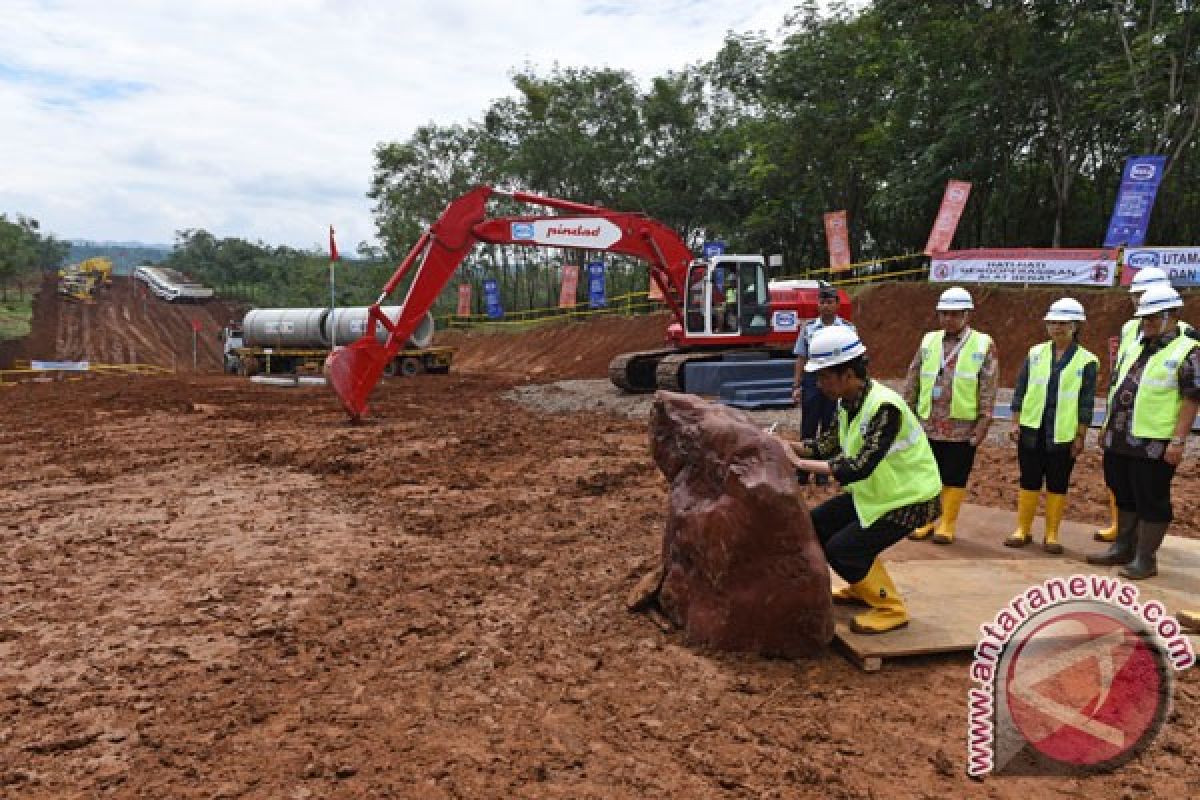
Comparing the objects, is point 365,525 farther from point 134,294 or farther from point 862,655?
point 134,294

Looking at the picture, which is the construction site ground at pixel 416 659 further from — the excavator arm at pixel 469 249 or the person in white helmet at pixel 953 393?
the excavator arm at pixel 469 249

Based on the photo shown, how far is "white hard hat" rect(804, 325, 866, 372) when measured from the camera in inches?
146

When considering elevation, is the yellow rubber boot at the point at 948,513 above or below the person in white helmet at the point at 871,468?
below

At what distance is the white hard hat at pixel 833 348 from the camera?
12.2 ft

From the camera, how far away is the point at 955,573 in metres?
4.81

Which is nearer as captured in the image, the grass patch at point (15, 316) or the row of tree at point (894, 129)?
the row of tree at point (894, 129)

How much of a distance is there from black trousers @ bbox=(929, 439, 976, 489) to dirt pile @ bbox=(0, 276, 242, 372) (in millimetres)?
34818

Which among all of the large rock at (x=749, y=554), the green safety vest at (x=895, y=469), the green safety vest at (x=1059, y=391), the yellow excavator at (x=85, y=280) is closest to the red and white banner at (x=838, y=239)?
the green safety vest at (x=1059, y=391)

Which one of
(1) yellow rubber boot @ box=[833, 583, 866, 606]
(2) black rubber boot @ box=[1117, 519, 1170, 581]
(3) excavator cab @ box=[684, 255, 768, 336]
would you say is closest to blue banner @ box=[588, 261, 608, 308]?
(3) excavator cab @ box=[684, 255, 768, 336]

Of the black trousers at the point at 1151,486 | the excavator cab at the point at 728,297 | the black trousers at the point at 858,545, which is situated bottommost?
the black trousers at the point at 858,545

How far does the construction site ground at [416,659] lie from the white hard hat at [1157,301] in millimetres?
1686

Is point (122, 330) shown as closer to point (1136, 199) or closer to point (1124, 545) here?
point (1136, 199)

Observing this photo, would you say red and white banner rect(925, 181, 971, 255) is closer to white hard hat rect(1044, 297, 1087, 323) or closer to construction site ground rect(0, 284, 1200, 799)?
construction site ground rect(0, 284, 1200, 799)

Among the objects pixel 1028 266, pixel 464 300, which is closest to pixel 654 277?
pixel 1028 266
